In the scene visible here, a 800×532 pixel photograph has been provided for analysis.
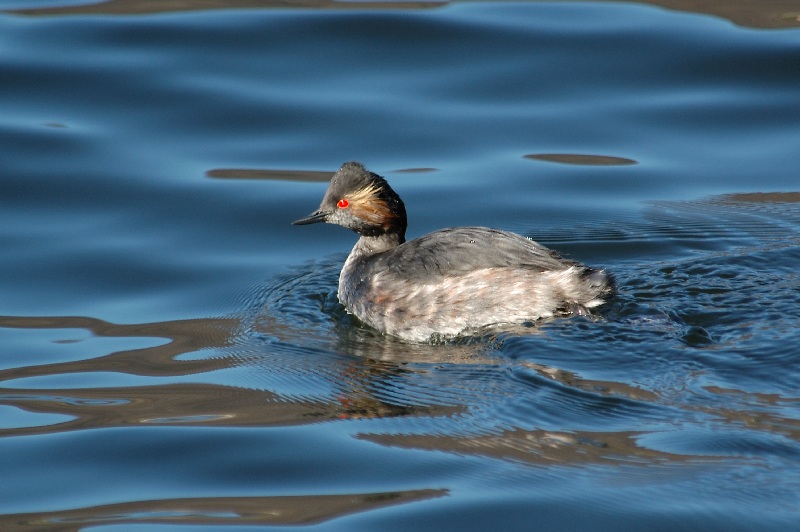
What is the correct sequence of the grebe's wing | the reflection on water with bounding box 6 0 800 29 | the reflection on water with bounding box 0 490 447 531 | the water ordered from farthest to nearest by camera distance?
1. the reflection on water with bounding box 6 0 800 29
2. the grebe's wing
3. the water
4. the reflection on water with bounding box 0 490 447 531

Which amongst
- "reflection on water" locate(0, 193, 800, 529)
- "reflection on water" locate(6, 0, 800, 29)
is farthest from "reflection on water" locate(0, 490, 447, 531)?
"reflection on water" locate(6, 0, 800, 29)

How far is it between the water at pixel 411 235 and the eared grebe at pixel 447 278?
0.20 meters

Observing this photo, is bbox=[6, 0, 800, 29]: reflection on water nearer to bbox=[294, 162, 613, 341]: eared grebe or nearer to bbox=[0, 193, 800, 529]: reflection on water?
bbox=[0, 193, 800, 529]: reflection on water

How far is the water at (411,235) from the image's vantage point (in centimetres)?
509

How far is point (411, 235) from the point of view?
8648mm

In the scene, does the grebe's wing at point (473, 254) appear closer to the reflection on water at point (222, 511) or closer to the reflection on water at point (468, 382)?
the reflection on water at point (468, 382)

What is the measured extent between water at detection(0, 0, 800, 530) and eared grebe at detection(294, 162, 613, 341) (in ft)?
0.64

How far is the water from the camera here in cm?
509

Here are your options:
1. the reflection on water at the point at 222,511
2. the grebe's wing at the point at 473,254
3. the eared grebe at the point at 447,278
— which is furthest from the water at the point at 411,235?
the grebe's wing at the point at 473,254

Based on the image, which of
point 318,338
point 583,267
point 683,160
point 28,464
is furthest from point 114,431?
point 683,160

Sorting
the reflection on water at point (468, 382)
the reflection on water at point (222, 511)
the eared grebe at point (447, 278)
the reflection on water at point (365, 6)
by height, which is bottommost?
the reflection on water at point (222, 511)

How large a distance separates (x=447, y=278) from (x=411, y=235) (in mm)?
1534

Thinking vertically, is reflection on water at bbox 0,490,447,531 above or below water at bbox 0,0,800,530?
below

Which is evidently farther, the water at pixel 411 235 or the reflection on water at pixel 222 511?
the water at pixel 411 235
